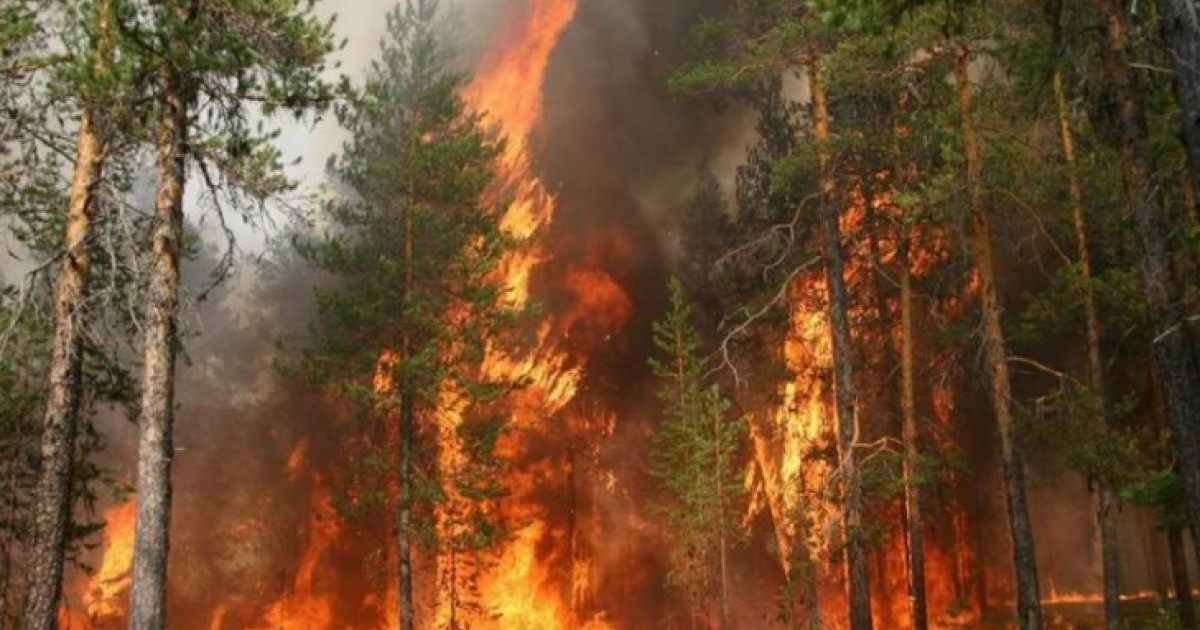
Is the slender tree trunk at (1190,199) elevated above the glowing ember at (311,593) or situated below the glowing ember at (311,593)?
above

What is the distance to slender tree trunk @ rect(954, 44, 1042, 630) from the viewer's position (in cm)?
1228

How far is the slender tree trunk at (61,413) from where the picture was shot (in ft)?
36.3

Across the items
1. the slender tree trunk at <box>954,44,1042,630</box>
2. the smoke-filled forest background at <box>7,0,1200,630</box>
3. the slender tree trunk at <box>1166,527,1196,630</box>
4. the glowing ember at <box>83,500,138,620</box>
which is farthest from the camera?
the glowing ember at <box>83,500,138,620</box>

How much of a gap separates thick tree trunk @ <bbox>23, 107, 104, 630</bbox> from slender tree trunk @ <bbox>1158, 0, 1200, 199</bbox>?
12643 millimetres

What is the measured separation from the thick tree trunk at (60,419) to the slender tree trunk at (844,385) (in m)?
12.3

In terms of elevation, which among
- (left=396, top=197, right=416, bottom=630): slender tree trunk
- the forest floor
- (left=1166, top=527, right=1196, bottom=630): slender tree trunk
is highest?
(left=396, top=197, right=416, bottom=630): slender tree trunk

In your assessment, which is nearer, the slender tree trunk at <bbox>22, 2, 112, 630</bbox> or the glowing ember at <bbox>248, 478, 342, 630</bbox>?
the slender tree trunk at <bbox>22, 2, 112, 630</bbox>

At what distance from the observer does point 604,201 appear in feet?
127

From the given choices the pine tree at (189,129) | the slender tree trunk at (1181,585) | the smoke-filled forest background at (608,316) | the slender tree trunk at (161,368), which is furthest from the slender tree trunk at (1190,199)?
the slender tree trunk at (161,368)

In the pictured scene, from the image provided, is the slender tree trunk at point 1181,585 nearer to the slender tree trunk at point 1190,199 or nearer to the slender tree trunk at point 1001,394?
the slender tree trunk at point 1001,394

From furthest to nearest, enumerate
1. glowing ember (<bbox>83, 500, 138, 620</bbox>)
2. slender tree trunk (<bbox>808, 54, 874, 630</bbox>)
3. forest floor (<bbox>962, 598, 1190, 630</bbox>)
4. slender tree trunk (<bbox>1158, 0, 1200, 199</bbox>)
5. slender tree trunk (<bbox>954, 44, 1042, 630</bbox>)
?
glowing ember (<bbox>83, 500, 138, 620</bbox>), forest floor (<bbox>962, 598, 1190, 630</bbox>), slender tree trunk (<bbox>808, 54, 874, 630</bbox>), slender tree trunk (<bbox>954, 44, 1042, 630</bbox>), slender tree trunk (<bbox>1158, 0, 1200, 199</bbox>)

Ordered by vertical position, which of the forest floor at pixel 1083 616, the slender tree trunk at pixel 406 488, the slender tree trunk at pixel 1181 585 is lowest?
the forest floor at pixel 1083 616

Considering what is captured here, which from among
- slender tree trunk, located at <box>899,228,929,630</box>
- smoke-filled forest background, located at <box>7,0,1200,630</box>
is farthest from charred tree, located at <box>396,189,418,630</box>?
slender tree trunk, located at <box>899,228,929,630</box>

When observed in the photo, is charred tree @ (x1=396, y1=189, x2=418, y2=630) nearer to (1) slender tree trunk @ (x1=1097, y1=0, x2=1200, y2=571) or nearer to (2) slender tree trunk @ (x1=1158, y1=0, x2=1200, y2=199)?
(1) slender tree trunk @ (x1=1097, y1=0, x2=1200, y2=571)
